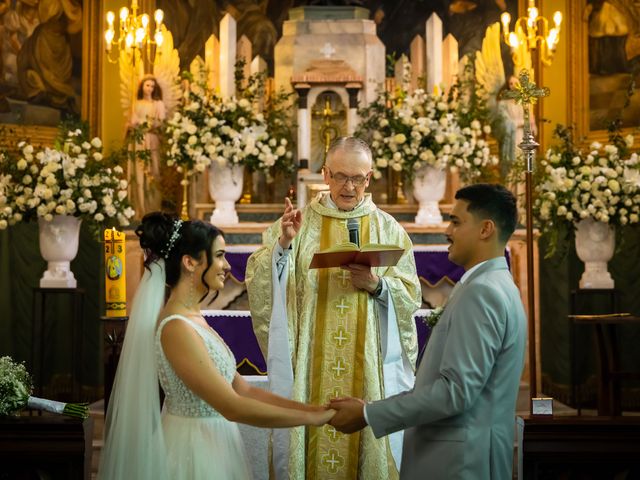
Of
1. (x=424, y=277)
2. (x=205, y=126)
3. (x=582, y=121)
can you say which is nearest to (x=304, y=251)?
(x=424, y=277)

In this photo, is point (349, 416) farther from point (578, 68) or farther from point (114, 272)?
point (578, 68)

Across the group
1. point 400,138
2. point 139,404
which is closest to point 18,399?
point 139,404

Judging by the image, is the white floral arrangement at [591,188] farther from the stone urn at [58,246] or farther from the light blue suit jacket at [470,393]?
the light blue suit jacket at [470,393]

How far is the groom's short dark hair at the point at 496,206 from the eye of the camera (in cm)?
354

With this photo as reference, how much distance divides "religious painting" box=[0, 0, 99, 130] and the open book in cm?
603

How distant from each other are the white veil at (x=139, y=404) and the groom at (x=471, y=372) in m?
0.76

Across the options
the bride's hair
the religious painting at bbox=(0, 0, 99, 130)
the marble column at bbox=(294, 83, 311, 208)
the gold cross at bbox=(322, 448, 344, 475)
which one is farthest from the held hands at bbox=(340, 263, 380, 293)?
the religious painting at bbox=(0, 0, 99, 130)

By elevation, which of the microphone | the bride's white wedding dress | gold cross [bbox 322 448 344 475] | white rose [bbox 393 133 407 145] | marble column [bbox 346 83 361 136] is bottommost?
gold cross [bbox 322 448 344 475]

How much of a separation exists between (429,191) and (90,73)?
391 centimetres

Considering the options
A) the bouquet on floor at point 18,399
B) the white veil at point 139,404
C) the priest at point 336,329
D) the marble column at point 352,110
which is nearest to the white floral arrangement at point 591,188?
the marble column at point 352,110

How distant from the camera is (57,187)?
8.08m

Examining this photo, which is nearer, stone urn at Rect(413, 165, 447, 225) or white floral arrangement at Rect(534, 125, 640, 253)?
white floral arrangement at Rect(534, 125, 640, 253)

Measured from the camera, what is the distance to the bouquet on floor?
13.8ft

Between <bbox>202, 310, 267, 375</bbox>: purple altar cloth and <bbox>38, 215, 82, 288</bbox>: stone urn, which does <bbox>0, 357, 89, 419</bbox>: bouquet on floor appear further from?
<bbox>38, 215, 82, 288</bbox>: stone urn
